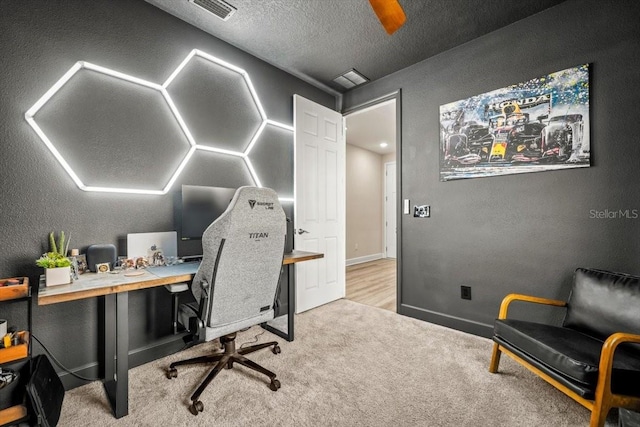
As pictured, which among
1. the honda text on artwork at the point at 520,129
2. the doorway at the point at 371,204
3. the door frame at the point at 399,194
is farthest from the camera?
the doorway at the point at 371,204

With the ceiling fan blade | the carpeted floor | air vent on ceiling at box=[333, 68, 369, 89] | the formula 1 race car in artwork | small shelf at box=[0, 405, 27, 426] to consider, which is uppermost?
air vent on ceiling at box=[333, 68, 369, 89]

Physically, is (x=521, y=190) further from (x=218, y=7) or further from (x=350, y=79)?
(x=218, y=7)

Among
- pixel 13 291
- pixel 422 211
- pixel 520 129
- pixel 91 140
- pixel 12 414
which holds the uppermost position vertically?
pixel 520 129

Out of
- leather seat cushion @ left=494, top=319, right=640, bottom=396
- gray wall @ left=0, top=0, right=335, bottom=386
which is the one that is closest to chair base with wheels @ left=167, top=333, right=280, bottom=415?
gray wall @ left=0, top=0, right=335, bottom=386

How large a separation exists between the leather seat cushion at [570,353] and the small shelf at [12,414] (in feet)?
8.60

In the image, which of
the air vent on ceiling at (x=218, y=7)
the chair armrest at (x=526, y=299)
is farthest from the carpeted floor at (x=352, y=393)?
the air vent on ceiling at (x=218, y=7)

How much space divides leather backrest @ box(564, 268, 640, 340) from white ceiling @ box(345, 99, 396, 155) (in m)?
2.71

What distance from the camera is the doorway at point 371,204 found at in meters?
4.70

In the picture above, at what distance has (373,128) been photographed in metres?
5.37

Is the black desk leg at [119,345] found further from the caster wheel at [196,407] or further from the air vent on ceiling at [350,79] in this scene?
the air vent on ceiling at [350,79]

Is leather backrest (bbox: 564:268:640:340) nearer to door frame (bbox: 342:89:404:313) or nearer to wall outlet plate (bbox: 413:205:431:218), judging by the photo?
wall outlet plate (bbox: 413:205:431:218)

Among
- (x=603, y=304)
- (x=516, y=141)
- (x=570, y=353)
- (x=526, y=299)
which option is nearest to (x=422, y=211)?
(x=516, y=141)

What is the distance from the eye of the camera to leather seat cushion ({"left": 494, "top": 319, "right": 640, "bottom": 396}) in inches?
53.6

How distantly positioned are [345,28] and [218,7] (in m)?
1.07
